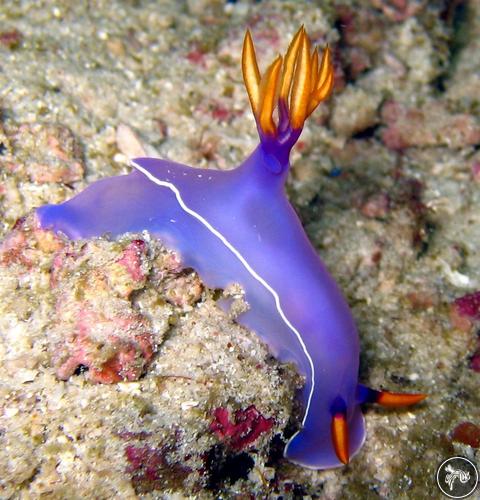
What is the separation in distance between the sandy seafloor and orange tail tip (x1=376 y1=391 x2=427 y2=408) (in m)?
0.33

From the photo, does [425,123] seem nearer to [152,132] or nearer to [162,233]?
[152,132]

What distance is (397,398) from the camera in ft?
10.8

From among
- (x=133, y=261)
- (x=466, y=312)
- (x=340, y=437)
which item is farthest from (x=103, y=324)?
(x=466, y=312)

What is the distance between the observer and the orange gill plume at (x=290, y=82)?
2.65 m

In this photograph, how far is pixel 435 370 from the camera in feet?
12.7

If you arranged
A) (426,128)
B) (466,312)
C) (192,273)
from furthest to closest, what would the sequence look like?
1. (426,128)
2. (466,312)
3. (192,273)

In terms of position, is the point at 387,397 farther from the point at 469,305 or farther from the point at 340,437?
the point at 469,305

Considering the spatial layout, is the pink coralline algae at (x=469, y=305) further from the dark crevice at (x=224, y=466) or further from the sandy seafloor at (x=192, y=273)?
the dark crevice at (x=224, y=466)

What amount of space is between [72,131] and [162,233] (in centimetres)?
160

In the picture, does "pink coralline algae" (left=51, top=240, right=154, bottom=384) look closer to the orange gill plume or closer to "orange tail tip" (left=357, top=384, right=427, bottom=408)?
the orange gill plume

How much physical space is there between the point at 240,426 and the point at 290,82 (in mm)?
2031

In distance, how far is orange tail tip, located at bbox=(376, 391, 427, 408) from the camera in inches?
129

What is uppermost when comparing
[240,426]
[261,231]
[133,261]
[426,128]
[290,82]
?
[290,82]

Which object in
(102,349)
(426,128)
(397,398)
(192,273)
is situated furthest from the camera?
(426,128)
